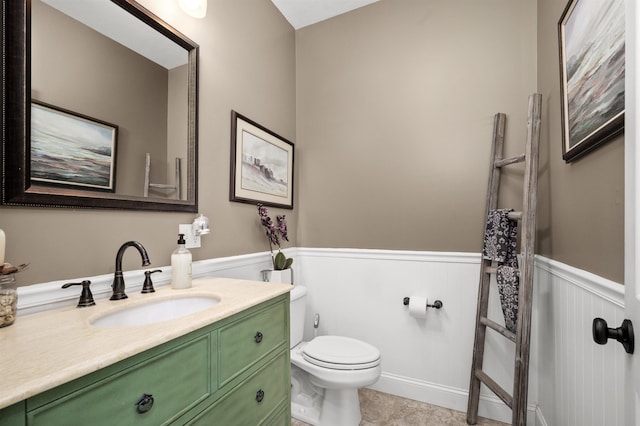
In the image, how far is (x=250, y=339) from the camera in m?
1.04

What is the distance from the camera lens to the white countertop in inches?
20.6

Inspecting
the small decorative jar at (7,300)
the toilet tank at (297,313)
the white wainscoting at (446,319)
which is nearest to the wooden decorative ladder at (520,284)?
the white wainscoting at (446,319)

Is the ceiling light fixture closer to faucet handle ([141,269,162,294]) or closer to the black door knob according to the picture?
faucet handle ([141,269,162,294])

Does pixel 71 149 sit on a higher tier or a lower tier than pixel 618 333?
higher

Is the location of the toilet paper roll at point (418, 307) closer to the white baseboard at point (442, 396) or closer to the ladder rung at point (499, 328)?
the ladder rung at point (499, 328)

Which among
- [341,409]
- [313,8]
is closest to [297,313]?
[341,409]

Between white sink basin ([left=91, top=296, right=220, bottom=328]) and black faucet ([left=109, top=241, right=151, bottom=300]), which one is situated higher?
black faucet ([left=109, top=241, right=151, bottom=300])

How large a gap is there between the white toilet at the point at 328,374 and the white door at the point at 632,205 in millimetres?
1093

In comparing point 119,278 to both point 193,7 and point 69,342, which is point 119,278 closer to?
point 69,342

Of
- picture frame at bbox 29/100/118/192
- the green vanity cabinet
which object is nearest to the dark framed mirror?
picture frame at bbox 29/100/118/192

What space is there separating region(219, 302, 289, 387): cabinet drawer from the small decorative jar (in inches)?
20.7

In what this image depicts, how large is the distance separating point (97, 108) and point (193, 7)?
25.9 inches

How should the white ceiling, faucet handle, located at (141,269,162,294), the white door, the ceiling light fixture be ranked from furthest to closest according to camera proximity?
the white ceiling < the ceiling light fixture < faucet handle, located at (141,269,162,294) < the white door

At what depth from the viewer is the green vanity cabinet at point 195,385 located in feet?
1.88
